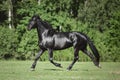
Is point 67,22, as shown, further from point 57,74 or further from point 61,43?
point 57,74

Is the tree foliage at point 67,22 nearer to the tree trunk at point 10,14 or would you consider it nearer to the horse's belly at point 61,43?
the tree trunk at point 10,14

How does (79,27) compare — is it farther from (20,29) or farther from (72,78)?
(72,78)

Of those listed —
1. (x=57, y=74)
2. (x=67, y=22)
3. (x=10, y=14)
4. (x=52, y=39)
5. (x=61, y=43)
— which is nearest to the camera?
(x=57, y=74)

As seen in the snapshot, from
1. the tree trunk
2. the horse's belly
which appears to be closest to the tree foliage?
the tree trunk

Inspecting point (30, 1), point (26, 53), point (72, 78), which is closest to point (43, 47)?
point (72, 78)

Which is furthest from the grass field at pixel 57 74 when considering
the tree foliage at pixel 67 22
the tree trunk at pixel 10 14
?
the tree trunk at pixel 10 14

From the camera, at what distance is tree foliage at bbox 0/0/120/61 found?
133 feet

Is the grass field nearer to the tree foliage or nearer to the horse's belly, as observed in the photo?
the horse's belly

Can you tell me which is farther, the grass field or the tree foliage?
the tree foliage

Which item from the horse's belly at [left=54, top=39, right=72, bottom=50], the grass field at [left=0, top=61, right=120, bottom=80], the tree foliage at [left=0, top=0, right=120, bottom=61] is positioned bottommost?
the tree foliage at [left=0, top=0, right=120, bottom=61]

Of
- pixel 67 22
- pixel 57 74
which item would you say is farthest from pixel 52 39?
pixel 67 22

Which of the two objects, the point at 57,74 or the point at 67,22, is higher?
the point at 57,74

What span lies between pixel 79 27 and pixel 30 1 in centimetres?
658

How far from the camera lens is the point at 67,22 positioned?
158ft
